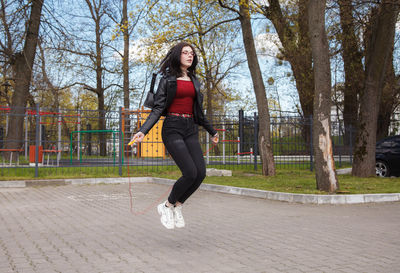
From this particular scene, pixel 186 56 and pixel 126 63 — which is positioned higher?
pixel 126 63

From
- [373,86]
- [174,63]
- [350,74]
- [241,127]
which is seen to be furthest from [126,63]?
[174,63]

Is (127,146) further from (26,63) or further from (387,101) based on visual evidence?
(387,101)

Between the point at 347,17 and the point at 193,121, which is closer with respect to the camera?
the point at 193,121

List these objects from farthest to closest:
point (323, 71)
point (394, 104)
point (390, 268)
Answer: point (394, 104), point (323, 71), point (390, 268)

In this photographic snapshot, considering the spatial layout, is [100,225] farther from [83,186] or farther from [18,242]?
[83,186]

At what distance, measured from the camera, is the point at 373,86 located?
524 inches

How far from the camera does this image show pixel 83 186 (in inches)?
495

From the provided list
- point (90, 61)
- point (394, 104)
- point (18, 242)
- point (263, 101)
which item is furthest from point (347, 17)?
point (90, 61)

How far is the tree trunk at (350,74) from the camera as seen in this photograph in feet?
53.5

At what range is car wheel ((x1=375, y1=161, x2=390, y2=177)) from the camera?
14164 millimetres

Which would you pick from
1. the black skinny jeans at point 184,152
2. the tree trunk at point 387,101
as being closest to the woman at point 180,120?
the black skinny jeans at point 184,152

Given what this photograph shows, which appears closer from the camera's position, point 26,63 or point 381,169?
point 381,169

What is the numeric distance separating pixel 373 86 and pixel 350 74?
6640 mm

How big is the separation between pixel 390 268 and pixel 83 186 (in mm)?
10019
